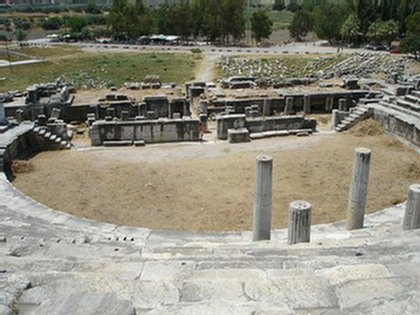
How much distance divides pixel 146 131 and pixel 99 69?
105 feet

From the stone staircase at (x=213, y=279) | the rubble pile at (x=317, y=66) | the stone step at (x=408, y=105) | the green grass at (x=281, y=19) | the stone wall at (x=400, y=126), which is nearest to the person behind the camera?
the stone staircase at (x=213, y=279)

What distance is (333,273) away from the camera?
6.96m

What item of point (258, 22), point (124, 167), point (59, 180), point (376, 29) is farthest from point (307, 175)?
point (258, 22)

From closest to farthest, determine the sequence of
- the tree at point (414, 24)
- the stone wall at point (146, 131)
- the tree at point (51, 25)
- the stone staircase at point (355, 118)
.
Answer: the stone wall at point (146, 131) → the stone staircase at point (355, 118) → the tree at point (414, 24) → the tree at point (51, 25)

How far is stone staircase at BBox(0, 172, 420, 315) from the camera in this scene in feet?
18.3

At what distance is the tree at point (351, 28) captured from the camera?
7038cm

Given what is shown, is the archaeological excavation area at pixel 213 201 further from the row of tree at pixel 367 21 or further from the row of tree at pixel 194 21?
the row of tree at pixel 194 21

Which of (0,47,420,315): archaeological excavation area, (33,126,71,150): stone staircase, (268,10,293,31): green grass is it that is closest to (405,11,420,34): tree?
(0,47,420,315): archaeological excavation area

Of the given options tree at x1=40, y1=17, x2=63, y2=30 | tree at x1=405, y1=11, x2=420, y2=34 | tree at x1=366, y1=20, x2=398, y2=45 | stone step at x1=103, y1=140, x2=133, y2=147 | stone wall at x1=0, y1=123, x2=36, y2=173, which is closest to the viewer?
stone wall at x1=0, y1=123, x2=36, y2=173

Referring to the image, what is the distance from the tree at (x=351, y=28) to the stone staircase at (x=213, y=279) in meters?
65.2

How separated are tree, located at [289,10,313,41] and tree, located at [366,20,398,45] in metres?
17.6

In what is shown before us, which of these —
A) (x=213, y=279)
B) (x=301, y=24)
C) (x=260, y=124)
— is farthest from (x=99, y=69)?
(x=213, y=279)

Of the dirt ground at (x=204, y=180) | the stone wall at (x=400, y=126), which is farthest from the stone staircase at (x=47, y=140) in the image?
the stone wall at (x=400, y=126)

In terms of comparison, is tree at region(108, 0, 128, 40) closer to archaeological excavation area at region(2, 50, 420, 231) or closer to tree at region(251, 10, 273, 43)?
tree at region(251, 10, 273, 43)
